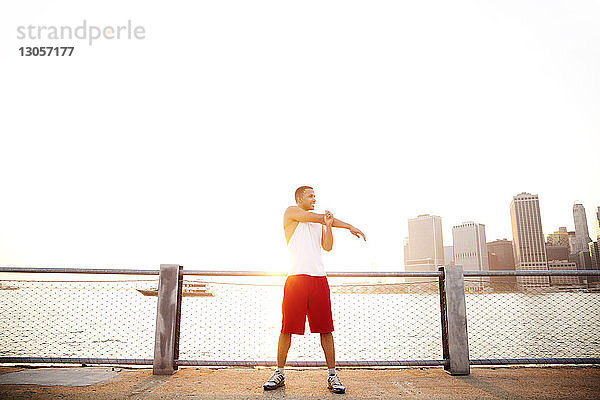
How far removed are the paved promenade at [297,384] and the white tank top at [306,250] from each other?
42.4 inches

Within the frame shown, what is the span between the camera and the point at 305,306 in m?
3.52

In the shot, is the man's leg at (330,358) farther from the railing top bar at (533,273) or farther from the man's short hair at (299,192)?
the railing top bar at (533,273)

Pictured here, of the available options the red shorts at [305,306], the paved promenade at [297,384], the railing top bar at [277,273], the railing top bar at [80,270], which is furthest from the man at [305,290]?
the railing top bar at [80,270]

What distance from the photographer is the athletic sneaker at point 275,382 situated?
11.3 ft

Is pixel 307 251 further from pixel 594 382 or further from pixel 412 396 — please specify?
pixel 594 382

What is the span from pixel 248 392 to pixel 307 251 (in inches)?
53.7

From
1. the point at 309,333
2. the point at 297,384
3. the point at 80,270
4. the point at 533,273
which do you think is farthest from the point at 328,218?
the point at 309,333

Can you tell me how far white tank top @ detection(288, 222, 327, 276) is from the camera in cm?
362

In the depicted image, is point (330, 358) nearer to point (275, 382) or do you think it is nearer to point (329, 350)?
point (329, 350)

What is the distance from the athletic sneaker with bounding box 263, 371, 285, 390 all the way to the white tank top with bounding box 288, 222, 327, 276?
965 mm

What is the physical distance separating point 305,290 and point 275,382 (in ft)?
2.92

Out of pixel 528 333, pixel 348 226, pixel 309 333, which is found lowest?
pixel 528 333

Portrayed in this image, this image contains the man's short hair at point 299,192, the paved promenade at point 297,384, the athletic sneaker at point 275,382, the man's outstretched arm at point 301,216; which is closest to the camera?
the paved promenade at point 297,384

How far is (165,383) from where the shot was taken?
147 inches
